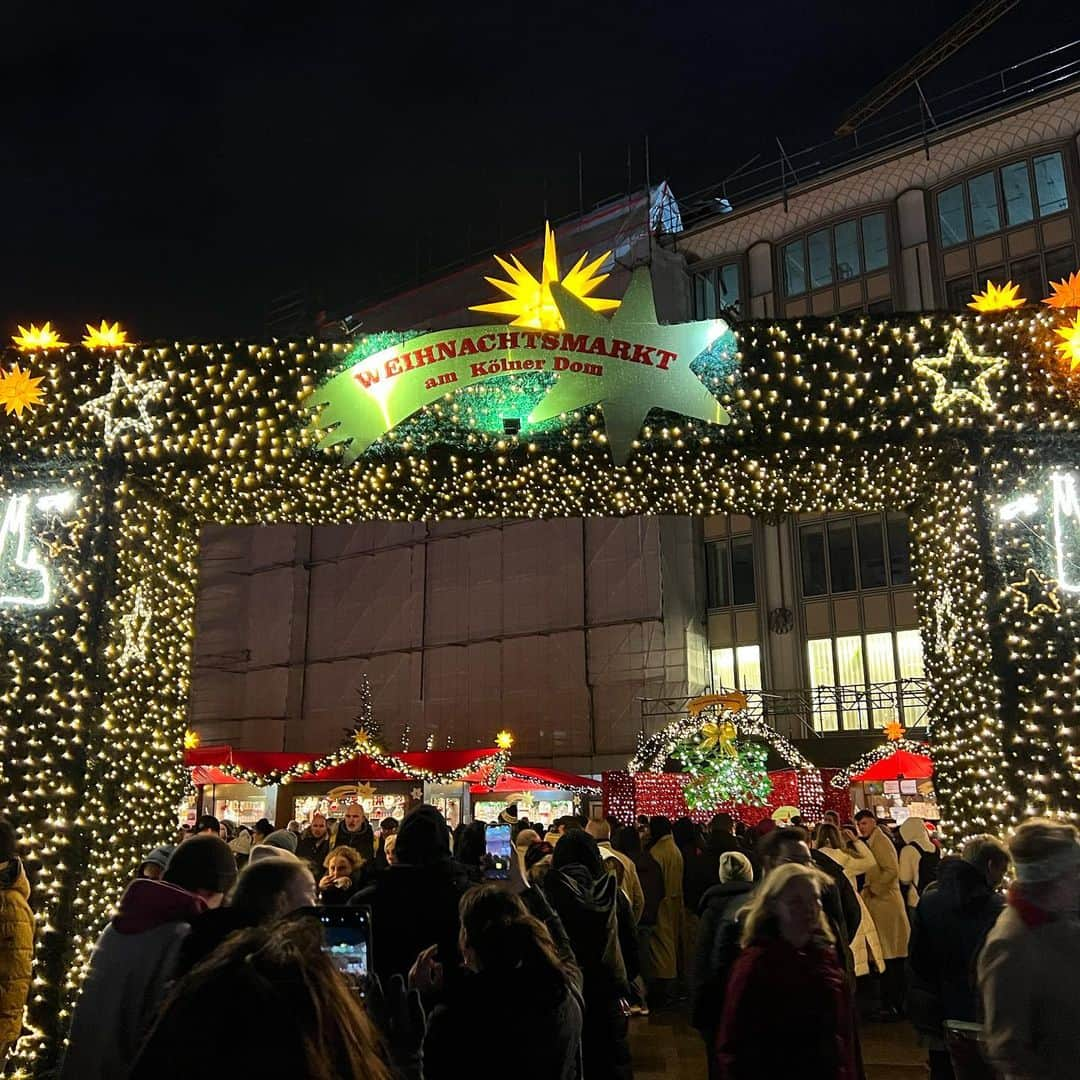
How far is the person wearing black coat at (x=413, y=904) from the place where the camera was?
3982 millimetres

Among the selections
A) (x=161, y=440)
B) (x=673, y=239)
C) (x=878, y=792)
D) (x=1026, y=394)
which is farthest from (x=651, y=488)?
(x=673, y=239)

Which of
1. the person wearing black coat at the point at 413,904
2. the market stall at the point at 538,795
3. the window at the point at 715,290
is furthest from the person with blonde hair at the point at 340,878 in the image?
the window at the point at 715,290

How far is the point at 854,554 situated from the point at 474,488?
18.7 m

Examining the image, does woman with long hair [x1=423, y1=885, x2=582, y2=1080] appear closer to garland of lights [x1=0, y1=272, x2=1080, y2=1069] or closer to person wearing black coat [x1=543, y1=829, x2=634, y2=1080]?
person wearing black coat [x1=543, y1=829, x2=634, y2=1080]

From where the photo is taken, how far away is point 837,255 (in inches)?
1010

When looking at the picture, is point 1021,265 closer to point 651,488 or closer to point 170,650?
point 651,488

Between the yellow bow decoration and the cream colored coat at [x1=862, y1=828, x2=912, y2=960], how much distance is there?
808 centimetres

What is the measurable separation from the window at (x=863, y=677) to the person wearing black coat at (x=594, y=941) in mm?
18803

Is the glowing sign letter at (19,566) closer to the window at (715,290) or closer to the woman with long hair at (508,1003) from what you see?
the woman with long hair at (508,1003)

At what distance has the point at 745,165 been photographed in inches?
1065

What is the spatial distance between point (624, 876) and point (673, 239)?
23.5 metres

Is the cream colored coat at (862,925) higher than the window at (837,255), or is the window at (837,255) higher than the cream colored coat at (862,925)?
the window at (837,255)

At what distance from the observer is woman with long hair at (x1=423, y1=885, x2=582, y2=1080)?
2.79 metres

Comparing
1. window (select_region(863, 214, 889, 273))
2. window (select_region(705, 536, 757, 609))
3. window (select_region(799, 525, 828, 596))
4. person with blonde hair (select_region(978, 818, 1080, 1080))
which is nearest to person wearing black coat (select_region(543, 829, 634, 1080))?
person with blonde hair (select_region(978, 818, 1080, 1080))
